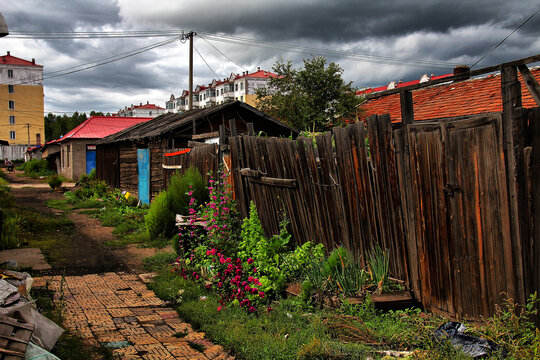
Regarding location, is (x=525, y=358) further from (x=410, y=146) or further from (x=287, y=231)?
(x=287, y=231)

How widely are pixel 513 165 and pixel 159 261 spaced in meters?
6.05

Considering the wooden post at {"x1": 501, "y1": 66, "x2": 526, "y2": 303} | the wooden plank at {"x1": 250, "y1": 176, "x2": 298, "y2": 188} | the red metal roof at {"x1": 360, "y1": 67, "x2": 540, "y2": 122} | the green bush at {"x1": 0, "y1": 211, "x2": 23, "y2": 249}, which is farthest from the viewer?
the red metal roof at {"x1": 360, "y1": 67, "x2": 540, "y2": 122}

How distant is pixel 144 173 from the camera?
15.2 metres

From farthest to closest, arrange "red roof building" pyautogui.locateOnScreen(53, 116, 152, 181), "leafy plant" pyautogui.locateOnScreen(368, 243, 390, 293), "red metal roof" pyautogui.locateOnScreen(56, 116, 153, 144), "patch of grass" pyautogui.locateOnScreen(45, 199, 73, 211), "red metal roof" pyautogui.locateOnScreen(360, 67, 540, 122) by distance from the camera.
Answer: "red metal roof" pyautogui.locateOnScreen(56, 116, 153, 144) → "red roof building" pyautogui.locateOnScreen(53, 116, 152, 181) → "patch of grass" pyautogui.locateOnScreen(45, 199, 73, 211) → "red metal roof" pyautogui.locateOnScreen(360, 67, 540, 122) → "leafy plant" pyautogui.locateOnScreen(368, 243, 390, 293)

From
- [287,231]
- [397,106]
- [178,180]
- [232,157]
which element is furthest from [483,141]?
[397,106]

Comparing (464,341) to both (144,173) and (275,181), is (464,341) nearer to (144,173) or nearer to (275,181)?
(275,181)

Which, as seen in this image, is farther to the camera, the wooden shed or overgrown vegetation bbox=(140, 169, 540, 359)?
the wooden shed

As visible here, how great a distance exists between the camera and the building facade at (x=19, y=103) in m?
63.0

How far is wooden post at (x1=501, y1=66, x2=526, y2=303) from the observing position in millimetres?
3080

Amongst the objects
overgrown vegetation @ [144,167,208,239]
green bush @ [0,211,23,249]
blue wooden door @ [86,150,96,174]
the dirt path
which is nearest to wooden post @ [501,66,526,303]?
the dirt path

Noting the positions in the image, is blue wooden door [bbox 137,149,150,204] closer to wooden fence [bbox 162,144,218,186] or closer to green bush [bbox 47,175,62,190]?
wooden fence [bbox 162,144,218,186]

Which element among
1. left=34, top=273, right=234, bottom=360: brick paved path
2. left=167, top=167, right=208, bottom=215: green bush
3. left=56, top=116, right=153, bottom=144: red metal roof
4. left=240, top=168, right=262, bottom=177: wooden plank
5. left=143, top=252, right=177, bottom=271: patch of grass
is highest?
left=56, top=116, right=153, bottom=144: red metal roof

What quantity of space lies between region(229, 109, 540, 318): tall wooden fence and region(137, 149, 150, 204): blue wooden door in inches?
406

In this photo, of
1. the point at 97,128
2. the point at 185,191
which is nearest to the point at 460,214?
the point at 185,191
